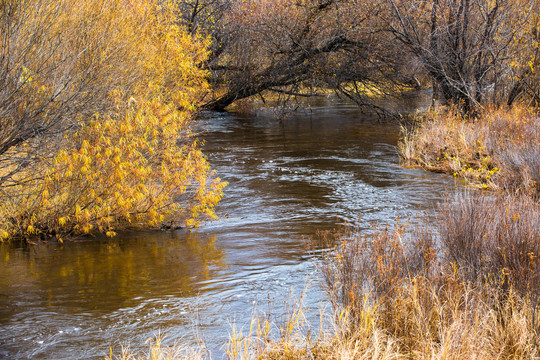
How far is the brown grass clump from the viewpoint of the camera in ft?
34.2

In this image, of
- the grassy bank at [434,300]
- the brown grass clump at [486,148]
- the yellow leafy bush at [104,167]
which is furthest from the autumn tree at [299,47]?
the grassy bank at [434,300]

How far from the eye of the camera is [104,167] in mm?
8555

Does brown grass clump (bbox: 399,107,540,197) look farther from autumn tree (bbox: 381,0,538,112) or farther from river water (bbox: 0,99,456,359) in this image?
autumn tree (bbox: 381,0,538,112)

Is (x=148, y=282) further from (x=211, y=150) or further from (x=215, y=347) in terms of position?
(x=211, y=150)

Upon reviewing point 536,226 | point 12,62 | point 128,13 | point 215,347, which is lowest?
point 215,347

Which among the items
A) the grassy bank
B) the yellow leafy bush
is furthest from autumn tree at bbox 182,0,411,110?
the grassy bank

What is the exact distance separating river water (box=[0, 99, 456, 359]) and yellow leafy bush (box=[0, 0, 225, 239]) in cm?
47

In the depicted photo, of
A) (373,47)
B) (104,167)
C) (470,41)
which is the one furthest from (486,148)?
(104,167)

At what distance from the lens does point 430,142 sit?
1445 centimetres

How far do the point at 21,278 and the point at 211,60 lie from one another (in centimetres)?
1739

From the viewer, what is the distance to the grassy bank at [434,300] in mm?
4148

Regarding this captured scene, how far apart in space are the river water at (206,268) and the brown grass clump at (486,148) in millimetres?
704

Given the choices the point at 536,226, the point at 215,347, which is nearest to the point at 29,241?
the point at 215,347

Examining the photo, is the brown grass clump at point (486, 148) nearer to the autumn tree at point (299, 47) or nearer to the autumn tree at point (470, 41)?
the autumn tree at point (470, 41)
